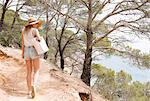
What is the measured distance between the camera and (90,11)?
18094 mm

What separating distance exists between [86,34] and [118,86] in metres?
15.1

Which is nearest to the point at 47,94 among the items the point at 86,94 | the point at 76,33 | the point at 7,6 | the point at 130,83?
the point at 86,94

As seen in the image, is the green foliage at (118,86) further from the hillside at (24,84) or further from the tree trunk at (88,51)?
the hillside at (24,84)

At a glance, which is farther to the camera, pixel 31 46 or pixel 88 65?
pixel 88 65

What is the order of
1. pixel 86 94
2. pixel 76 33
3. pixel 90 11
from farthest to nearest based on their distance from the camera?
pixel 76 33, pixel 90 11, pixel 86 94

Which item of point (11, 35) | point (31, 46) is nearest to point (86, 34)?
point (11, 35)

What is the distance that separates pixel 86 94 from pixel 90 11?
28.1 ft

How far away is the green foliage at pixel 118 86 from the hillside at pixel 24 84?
48.1ft

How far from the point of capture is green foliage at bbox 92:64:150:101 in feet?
96.3

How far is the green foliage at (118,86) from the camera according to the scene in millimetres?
29339

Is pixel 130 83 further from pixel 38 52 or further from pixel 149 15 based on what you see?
pixel 38 52

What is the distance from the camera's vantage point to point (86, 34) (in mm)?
18984

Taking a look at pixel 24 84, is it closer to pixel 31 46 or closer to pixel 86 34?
pixel 31 46

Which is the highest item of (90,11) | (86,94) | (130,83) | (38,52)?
(90,11)
